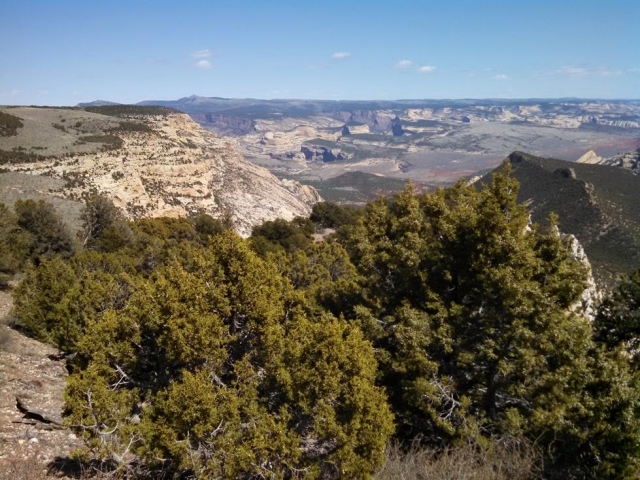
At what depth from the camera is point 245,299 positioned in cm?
1205

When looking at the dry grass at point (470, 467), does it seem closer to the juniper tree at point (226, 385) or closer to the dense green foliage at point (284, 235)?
the juniper tree at point (226, 385)

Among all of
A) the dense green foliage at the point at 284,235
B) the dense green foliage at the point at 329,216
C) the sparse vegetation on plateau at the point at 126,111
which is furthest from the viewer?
the sparse vegetation on plateau at the point at 126,111

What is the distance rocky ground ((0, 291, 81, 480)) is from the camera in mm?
11055

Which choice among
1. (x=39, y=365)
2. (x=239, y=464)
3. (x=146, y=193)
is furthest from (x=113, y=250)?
(x=239, y=464)

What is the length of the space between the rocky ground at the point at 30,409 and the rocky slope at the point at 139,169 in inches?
1489

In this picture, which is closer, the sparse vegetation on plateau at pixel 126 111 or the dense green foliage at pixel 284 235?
the dense green foliage at pixel 284 235

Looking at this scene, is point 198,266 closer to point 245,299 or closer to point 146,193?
point 245,299

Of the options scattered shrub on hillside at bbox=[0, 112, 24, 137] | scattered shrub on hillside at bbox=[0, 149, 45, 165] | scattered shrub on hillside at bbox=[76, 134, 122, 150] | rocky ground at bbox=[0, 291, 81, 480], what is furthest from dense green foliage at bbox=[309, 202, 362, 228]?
scattered shrub on hillside at bbox=[0, 112, 24, 137]

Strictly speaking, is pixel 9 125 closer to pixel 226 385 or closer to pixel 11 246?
pixel 11 246

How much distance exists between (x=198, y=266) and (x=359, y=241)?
5.86 m

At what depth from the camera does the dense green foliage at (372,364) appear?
406 inches

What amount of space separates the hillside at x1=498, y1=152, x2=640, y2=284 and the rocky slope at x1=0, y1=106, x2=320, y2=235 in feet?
132

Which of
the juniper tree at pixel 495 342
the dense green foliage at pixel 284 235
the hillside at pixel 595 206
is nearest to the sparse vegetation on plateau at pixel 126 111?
the dense green foliage at pixel 284 235

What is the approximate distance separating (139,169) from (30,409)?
55.0 meters
